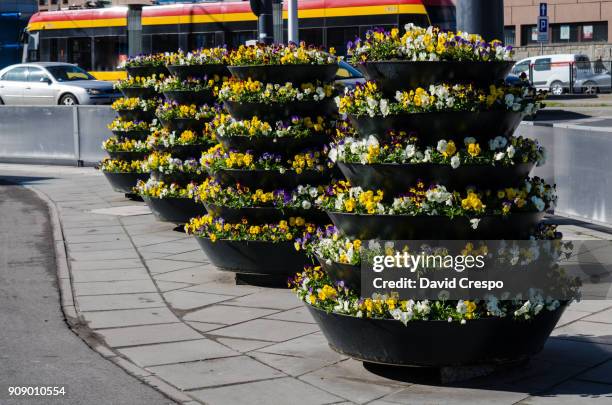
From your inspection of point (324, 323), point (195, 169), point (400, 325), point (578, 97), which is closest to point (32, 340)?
point (324, 323)

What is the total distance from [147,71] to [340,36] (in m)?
19.8

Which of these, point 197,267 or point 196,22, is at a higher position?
point 196,22

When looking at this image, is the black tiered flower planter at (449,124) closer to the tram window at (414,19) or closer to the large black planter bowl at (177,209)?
the large black planter bowl at (177,209)

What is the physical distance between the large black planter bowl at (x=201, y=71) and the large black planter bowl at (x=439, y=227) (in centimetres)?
657

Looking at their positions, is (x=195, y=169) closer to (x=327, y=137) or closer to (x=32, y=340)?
(x=327, y=137)

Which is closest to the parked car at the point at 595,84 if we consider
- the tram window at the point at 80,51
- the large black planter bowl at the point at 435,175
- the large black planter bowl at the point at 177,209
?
the tram window at the point at 80,51

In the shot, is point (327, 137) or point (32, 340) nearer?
point (32, 340)

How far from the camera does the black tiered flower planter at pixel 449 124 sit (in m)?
6.87

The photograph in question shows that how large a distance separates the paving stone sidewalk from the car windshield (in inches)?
822

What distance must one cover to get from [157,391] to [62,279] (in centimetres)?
423

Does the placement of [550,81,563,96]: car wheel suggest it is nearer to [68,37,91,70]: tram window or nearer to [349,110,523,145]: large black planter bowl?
[68,37,91,70]: tram window

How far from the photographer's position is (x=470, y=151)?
6.79 m

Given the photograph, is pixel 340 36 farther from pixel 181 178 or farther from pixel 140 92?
pixel 181 178

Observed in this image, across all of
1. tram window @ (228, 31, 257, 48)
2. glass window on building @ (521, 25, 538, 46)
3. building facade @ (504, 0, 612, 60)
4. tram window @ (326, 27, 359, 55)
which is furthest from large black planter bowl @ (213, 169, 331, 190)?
glass window on building @ (521, 25, 538, 46)
